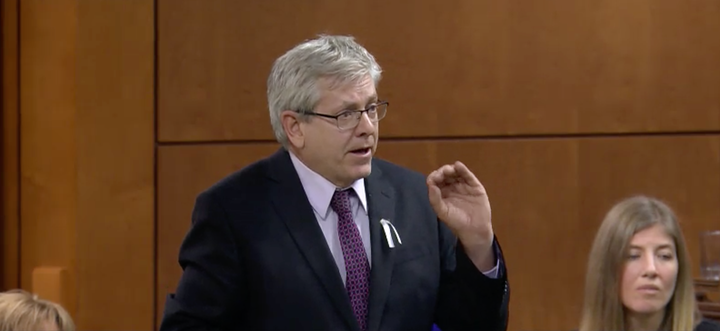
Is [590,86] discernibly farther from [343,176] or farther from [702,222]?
[343,176]

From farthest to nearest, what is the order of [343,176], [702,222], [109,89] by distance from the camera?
[109,89]
[702,222]
[343,176]

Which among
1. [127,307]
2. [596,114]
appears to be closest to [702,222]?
[596,114]

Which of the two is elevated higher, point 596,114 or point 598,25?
point 598,25

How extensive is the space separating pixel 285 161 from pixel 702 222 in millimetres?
1774

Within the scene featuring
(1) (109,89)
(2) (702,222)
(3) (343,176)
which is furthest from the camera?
(1) (109,89)

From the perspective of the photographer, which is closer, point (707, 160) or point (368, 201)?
point (368, 201)

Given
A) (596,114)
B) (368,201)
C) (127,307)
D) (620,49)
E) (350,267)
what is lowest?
(127,307)

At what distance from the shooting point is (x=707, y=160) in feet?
10.6

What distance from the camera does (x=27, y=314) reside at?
89.1 inches

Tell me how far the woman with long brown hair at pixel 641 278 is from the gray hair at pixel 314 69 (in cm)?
85

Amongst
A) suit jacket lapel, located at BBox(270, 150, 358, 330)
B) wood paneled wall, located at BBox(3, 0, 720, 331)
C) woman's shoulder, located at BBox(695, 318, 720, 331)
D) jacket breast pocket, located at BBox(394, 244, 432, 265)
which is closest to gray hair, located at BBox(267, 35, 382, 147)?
suit jacket lapel, located at BBox(270, 150, 358, 330)

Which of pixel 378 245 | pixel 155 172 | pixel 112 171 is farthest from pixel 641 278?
pixel 112 171

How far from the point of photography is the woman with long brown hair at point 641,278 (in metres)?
2.35

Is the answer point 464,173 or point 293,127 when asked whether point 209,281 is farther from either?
point 464,173
